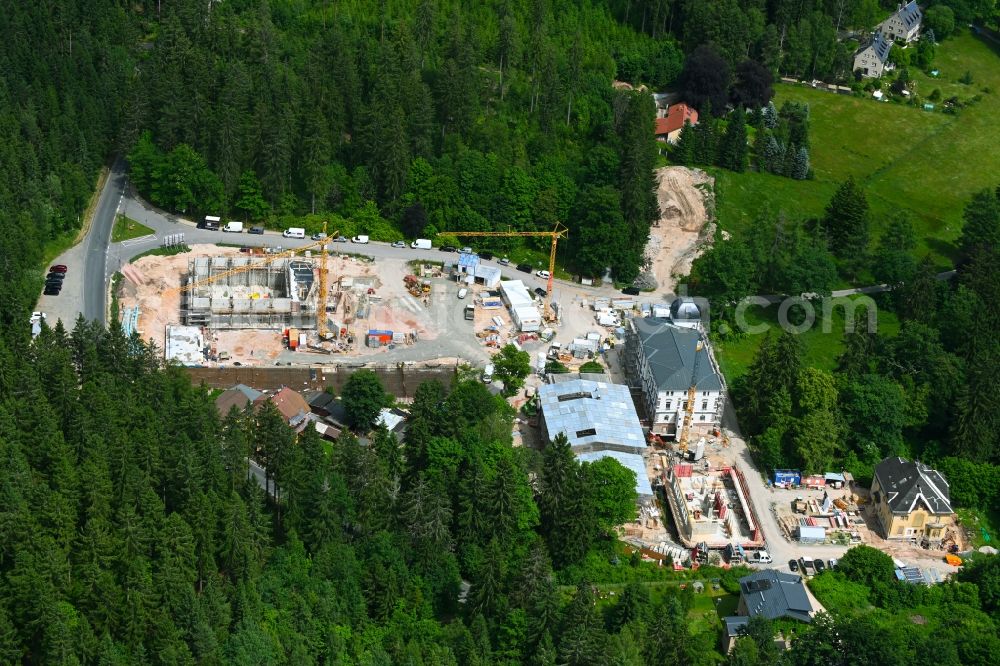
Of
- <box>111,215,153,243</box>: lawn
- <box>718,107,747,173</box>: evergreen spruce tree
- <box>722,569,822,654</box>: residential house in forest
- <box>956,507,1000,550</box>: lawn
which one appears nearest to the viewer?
<box>722,569,822,654</box>: residential house in forest

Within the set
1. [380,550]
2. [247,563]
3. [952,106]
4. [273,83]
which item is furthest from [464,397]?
[952,106]

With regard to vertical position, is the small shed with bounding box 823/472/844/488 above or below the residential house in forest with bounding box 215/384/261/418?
below

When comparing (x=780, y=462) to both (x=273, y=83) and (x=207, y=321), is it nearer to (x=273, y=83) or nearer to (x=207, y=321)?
(x=207, y=321)

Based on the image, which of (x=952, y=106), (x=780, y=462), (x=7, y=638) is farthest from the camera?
(x=952, y=106)

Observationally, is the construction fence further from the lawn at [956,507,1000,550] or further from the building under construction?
the lawn at [956,507,1000,550]

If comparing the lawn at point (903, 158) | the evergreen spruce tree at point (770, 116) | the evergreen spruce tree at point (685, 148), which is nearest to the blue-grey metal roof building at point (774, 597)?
the lawn at point (903, 158)

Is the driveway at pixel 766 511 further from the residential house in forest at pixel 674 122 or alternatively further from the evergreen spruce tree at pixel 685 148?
the residential house in forest at pixel 674 122

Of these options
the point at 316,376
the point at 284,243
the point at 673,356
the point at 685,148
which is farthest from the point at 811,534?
the point at 284,243

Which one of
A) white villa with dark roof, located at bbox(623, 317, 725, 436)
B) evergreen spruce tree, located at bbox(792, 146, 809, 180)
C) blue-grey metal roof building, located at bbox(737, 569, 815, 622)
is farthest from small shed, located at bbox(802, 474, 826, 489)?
evergreen spruce tree, located at bbox(792, 146, 809, 180)
